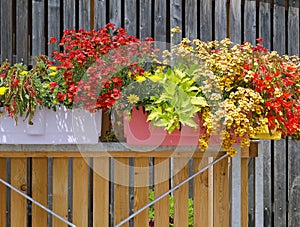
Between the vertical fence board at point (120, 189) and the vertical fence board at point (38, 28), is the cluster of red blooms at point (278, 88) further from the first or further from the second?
the vertical fence board at point (38, 28)

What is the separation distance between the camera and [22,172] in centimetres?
297

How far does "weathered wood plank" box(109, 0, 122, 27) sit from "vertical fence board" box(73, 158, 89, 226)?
4.74 ft

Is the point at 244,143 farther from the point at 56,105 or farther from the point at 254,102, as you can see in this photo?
the point at 56,105

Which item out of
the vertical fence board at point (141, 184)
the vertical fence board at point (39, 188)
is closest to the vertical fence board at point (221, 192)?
the vertical fence board at point (141, 184)

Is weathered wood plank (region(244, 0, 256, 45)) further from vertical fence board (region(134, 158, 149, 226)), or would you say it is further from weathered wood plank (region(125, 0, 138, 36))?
vertical fence board (region(134, 158, 149, 226))

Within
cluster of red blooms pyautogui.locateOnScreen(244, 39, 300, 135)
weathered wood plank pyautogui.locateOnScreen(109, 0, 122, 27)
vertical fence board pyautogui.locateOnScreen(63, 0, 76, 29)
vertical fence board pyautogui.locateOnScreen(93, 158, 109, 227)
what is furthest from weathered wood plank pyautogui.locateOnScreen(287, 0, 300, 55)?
vertical fence board pyautogui.locateOnScreen(93, 158, 109, 227)

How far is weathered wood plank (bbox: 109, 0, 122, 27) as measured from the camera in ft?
13.5

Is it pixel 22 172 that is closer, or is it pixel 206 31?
pixel 22 172

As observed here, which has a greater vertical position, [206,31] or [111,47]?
[206,31]

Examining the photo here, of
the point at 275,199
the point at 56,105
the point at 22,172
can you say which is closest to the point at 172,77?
the point at 56,105

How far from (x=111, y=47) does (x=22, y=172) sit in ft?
2.44

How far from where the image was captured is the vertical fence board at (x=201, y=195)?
9.85ft

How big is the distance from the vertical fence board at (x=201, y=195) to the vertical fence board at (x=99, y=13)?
1461 mm

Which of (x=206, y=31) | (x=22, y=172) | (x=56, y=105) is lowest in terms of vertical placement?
(x=22, y=172)
